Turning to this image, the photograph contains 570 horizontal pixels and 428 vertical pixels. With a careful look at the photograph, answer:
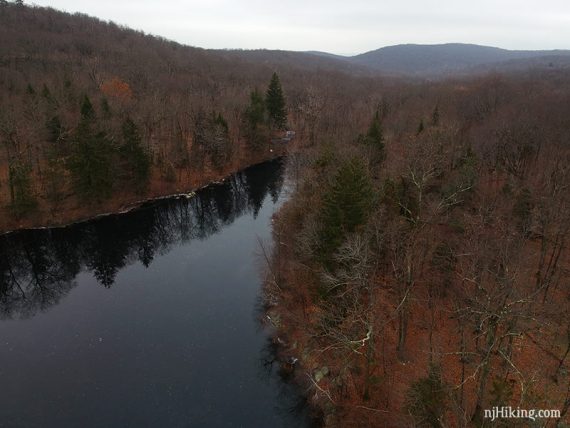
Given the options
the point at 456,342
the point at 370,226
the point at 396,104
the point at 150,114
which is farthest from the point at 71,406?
the point at 396,104

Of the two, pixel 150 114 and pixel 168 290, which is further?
pixel 150 114

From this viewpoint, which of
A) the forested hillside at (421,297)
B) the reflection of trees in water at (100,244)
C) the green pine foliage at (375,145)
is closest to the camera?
the forested hillside at (421,297)

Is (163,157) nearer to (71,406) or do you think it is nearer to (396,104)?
(71,406)

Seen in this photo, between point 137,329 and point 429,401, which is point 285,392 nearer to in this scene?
point 429,401

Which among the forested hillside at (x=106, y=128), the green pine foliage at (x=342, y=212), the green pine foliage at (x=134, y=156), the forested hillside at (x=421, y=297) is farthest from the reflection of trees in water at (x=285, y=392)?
the green pine foliage at (x=134, y=156)

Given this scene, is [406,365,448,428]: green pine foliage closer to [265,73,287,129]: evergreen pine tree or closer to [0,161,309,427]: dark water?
[0,161,309,427]: dark water

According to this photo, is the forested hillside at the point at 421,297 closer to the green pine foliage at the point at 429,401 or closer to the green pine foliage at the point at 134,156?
the green pine foliage at the point at 429,401
